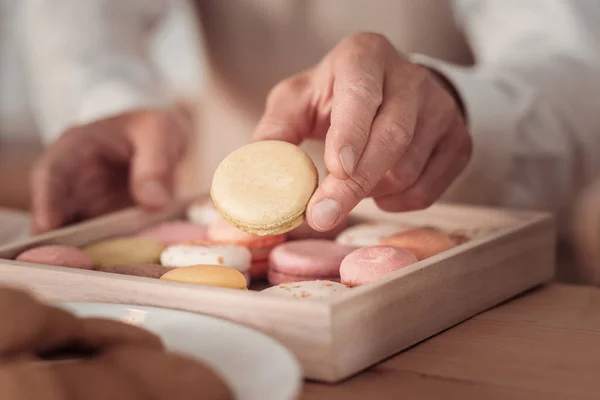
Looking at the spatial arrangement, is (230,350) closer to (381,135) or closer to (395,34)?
(381,135)

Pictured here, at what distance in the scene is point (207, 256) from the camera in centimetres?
74

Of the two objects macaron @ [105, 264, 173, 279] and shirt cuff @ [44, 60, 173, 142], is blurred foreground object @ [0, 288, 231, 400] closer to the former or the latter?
macaron @ [105, 264, 173, 279]

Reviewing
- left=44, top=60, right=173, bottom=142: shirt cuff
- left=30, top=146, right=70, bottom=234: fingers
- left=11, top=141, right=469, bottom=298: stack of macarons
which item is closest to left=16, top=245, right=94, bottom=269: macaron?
left=11, top=141, right=469, bottom=298: stack of macarons

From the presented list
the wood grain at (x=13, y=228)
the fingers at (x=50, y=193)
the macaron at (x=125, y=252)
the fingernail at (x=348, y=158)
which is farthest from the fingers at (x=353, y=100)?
the wood grain at (x=13, y=228)

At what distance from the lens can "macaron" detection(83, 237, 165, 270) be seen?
76cm

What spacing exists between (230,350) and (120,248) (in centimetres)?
32

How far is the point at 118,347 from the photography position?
17.6 inches

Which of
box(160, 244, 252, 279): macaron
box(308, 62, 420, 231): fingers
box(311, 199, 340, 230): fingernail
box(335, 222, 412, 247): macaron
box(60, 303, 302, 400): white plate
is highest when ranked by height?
box(308, 62, 420, 231): fingers

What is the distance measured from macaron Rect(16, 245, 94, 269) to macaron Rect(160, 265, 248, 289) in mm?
116

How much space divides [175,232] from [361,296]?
38 centimetres

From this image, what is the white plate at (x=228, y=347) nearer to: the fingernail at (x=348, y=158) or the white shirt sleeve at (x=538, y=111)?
the fingernail at (x=348, y=158)

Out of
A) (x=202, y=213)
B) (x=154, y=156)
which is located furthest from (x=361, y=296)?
(x=154, y=156)

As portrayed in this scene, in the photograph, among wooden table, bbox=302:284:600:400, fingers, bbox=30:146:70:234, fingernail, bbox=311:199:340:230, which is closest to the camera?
wooden table, bbox=302:284:600:400

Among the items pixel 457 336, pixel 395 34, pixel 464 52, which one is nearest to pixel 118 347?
pixel 457 336
